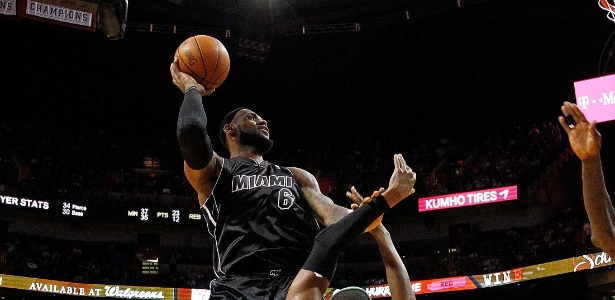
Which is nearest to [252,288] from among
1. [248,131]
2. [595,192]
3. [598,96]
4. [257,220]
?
[257,220]

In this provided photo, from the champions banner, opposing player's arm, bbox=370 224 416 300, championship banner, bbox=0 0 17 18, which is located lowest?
opposing player's arm, bbox=370 224 416 300

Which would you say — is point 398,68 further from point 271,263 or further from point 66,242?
point 271,263

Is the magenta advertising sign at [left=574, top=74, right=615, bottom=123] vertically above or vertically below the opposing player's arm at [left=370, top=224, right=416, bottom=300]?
above

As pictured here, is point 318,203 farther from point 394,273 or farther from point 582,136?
point 582,136

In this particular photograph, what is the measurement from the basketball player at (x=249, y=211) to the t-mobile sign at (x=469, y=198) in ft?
64.1

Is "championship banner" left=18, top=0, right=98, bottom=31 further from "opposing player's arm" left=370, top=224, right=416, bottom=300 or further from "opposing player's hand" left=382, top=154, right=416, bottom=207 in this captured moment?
"opposing player's hand" left=382, top=154, right=416, bottom=207

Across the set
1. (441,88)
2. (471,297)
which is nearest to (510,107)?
(441,88)

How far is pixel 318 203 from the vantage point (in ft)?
12.3

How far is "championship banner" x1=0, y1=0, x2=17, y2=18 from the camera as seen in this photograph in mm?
13683

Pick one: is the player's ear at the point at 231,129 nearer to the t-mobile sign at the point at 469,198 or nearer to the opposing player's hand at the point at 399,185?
the opposing player's hand at the point at 399,185

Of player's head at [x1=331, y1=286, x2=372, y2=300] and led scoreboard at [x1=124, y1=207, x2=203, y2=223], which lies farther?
led scoreboard at [x1=124, y1=207, x2=203, y2=223]

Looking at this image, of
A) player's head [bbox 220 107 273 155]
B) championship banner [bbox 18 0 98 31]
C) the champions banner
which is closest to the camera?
player's head [bbox 220 107 273 155]

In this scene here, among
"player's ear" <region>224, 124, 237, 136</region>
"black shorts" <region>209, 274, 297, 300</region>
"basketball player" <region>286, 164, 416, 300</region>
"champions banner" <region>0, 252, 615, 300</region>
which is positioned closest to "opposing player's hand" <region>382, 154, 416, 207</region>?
"basketball player" <region>286, 164, 416, 300</region>

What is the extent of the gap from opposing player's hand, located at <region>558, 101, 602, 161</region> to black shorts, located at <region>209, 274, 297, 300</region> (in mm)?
1435
